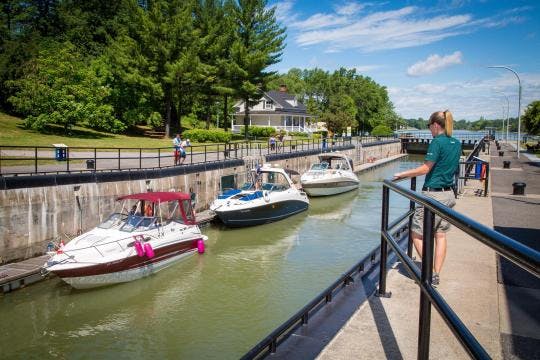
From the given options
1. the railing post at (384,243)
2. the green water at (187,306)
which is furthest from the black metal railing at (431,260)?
the green water at (187,306)

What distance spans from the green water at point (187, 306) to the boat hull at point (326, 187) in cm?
1183

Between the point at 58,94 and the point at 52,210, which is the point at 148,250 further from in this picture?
the point at 58,94

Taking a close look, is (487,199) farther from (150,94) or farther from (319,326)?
(150,94)

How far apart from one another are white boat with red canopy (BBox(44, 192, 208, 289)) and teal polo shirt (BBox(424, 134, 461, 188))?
35.4 ft

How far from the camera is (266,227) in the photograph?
23.2 meters

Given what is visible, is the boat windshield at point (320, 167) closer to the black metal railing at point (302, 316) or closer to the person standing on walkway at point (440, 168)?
the black metal railing at point (302, 316)

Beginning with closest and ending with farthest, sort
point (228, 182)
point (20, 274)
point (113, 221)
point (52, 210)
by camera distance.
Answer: point (20, 274) < point (113, 221) < point (52, 210) < point (228, 182)

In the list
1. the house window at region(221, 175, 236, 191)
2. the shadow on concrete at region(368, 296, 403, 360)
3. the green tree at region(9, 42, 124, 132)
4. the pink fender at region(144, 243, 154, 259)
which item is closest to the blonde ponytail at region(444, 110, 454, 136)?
the shadow on concrete at region(368, 296, 403, 360)

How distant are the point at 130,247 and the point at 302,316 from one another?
947 cm

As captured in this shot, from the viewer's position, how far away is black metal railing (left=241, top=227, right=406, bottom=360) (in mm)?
4971

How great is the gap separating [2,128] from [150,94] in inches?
586

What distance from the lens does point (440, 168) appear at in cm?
572

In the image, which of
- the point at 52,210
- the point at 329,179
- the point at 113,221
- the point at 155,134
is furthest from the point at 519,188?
the point at 155,134

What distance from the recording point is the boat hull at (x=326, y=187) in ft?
105
